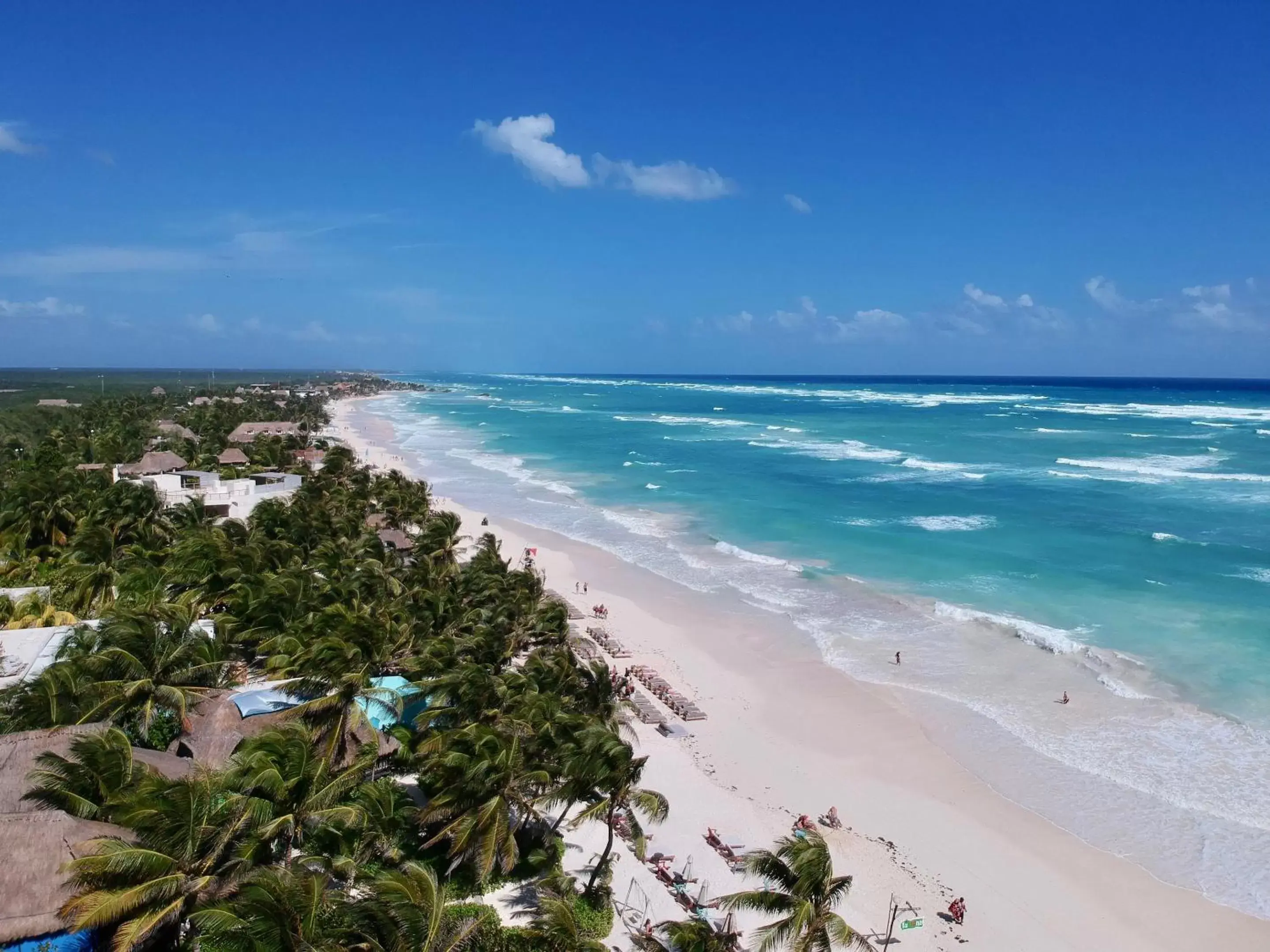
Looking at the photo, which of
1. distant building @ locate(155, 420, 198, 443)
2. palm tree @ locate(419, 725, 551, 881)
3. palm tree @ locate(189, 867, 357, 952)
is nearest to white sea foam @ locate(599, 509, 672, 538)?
distant building @ locate(155, 420, 198, 443)

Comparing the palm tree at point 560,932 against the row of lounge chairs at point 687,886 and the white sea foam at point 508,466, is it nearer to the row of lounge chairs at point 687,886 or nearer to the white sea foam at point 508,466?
the row of lounge chairs at point 687,886

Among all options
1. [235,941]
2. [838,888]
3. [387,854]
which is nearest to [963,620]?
[838,888]

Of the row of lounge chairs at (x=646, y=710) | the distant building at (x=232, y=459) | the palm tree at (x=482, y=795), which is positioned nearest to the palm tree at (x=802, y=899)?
the palm tree at (x=482, y=795)

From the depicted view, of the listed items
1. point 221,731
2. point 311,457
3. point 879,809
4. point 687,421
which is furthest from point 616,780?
point 687,421

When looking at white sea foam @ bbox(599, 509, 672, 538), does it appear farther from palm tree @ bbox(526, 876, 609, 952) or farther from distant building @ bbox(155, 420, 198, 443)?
palm tree @ bbox(526, 876, 609, 952)

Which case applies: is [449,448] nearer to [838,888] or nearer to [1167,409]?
[838,888]

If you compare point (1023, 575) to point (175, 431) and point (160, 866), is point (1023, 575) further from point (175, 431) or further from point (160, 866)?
point (175, 431)
